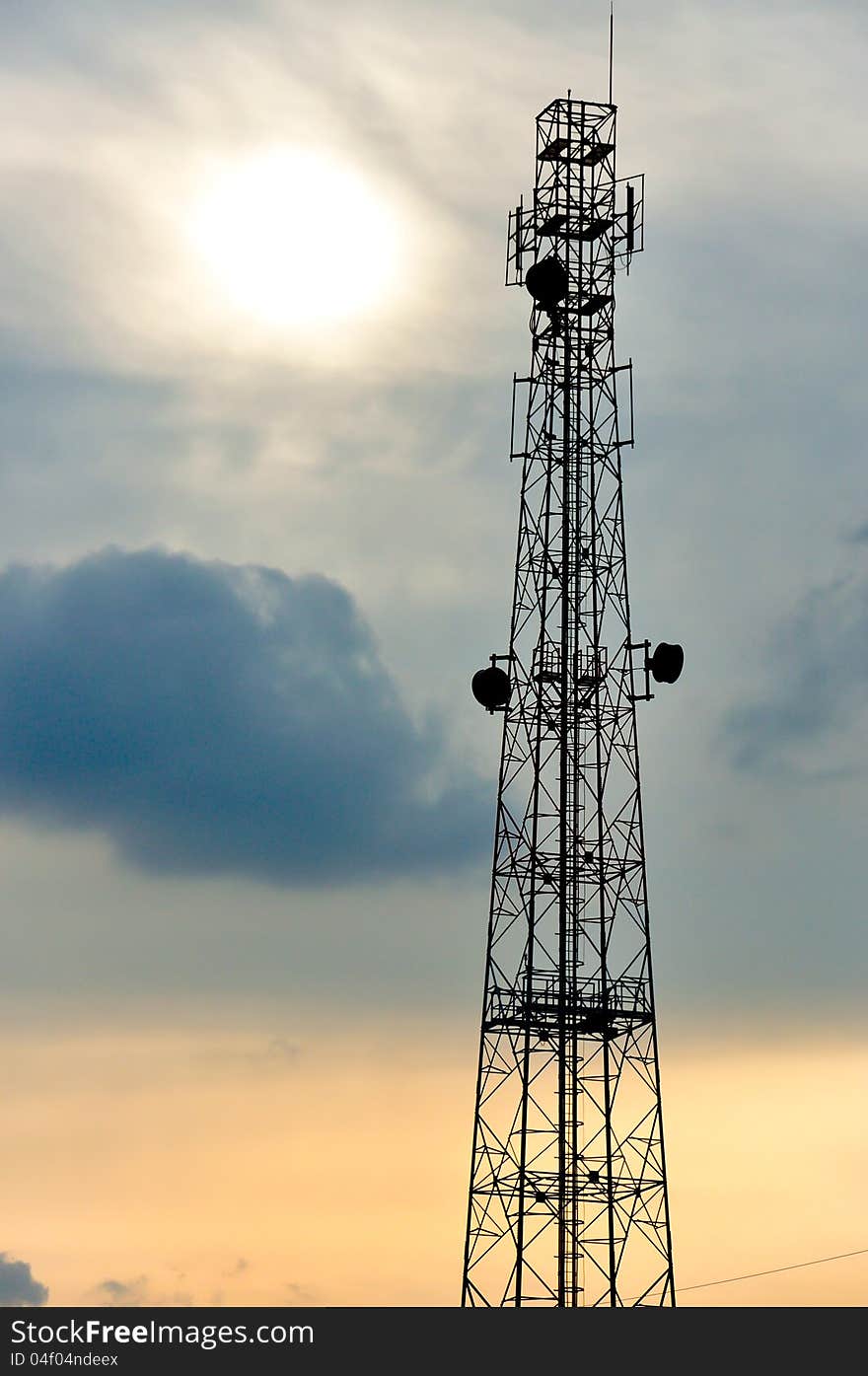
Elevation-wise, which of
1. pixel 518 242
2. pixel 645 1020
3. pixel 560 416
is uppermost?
pixel 518 242

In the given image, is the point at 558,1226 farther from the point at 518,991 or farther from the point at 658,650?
the point at 658,650

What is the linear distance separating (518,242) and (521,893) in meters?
25.4

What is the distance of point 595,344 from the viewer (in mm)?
110188

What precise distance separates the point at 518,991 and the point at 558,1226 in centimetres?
851
